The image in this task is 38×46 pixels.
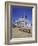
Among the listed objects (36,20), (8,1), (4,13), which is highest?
(8,1)

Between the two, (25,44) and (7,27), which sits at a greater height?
(7,27)

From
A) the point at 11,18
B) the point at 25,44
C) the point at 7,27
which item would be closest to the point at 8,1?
the point at 11,18

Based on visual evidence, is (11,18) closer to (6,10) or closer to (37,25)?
(6,10)

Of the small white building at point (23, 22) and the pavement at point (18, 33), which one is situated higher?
the small white building at point (23, 22)

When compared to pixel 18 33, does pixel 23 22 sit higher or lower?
higher

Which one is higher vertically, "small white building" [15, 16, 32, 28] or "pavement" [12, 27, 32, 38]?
"small white building" [15, 16, 32, 28]
